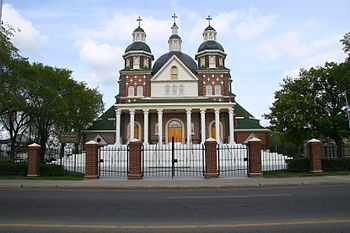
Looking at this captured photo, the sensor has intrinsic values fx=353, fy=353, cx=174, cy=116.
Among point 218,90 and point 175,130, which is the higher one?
point 218,90

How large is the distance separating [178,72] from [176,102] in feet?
18.4

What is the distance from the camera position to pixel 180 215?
8047mm

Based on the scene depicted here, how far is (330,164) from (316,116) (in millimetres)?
8970

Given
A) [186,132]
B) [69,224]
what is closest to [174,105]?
[186,132]

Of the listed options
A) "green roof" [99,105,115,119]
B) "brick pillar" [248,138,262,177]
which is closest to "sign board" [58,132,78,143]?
"brick pillar" [248,138,262,177]

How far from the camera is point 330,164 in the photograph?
21172mm

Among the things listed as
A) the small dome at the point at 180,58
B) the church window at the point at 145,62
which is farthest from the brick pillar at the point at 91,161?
the small dome at the point at 180,58

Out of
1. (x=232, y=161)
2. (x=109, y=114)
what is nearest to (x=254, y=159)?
(x=232, y=161)

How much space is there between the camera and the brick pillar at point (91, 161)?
63.7 ft

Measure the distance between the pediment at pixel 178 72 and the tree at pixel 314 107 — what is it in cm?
1819

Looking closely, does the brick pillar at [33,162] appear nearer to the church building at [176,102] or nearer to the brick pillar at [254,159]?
the brick pillar at [254,159]

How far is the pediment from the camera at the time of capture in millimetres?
47344

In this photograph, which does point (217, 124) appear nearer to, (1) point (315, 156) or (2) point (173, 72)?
(2) point (173, 72)

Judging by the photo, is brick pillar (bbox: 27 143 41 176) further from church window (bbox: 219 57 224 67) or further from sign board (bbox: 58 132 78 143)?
church window (bbox: 219 57 224 67)
